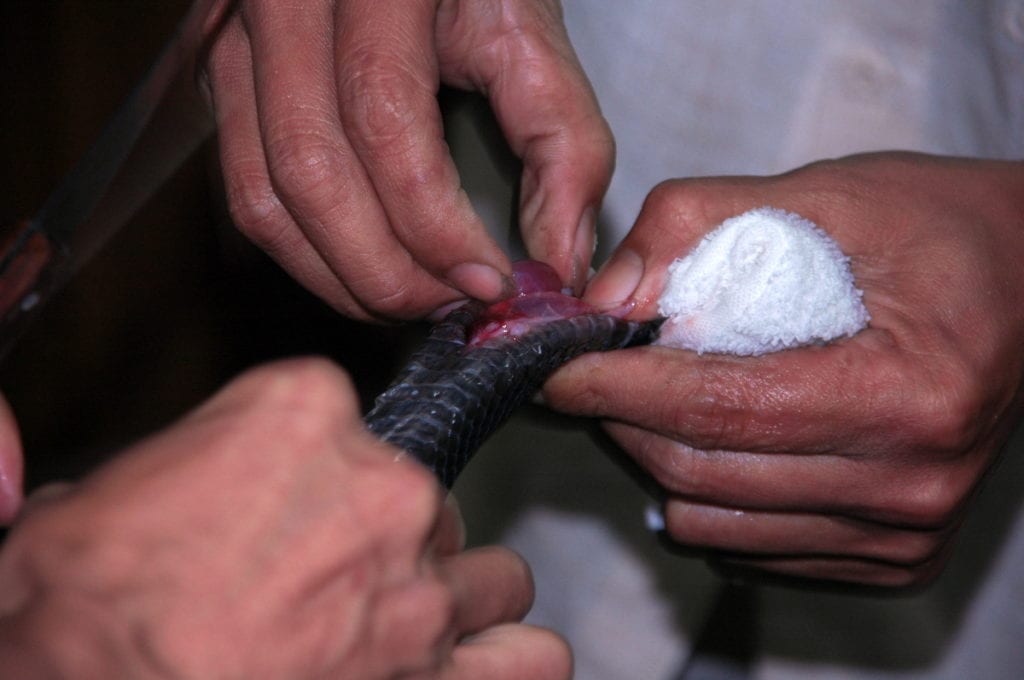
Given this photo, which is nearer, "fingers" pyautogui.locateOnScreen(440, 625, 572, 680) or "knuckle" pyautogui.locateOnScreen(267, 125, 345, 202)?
"fingers" pyautogui.locateOnScreen(440, 625, 572, 680)

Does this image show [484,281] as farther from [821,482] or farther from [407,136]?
[821,482]

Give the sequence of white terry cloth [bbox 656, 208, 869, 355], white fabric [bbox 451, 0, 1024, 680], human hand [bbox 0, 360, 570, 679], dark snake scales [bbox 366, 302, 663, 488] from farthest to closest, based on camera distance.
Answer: white fabric [bbox 451, 0, 1024, 680]
white terry cloth [bbox 656, 208, 869, 355]
dark snake scales [bbox 366, 302, 663, 488]
human hand [bbox 0, 360, 570, 679]

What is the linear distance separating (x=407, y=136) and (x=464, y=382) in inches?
5.4

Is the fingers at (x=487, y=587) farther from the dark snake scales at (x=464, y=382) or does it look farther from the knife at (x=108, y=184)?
the knife at (x=108, y=184)

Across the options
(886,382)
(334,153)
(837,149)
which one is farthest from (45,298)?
(837,149)

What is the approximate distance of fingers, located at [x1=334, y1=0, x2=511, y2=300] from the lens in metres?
0.38

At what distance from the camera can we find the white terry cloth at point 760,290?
0.36 metres

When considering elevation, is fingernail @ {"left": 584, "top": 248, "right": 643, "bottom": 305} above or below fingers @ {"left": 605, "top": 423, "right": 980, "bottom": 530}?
above

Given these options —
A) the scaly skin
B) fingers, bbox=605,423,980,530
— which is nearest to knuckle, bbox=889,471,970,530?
fingers, bbox=605,423,980,530

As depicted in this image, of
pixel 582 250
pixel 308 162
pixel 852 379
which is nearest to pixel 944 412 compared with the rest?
pixel 852 379

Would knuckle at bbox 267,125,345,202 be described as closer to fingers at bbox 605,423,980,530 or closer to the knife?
the knife

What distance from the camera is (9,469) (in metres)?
0.22

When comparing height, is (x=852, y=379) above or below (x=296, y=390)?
below

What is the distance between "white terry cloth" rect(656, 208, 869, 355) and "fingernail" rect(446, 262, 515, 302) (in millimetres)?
63
